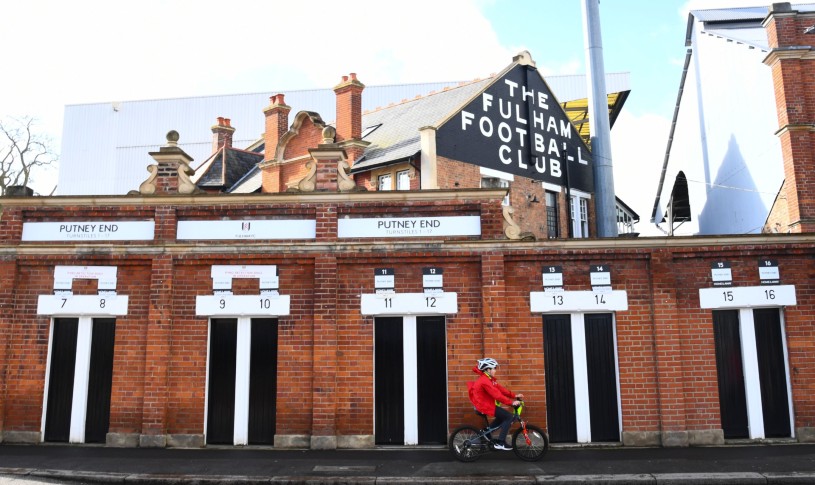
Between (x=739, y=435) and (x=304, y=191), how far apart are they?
8919 mm

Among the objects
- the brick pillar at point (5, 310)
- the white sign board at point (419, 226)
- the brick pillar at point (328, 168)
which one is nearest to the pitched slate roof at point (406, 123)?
the brick pillar at point (328, 168)

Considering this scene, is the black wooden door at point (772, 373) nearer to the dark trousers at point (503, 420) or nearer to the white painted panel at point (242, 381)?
the dark trousers at point (503, 420)

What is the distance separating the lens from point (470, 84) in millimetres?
22969

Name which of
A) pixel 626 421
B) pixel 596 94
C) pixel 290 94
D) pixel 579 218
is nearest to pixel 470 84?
pixel 596 94

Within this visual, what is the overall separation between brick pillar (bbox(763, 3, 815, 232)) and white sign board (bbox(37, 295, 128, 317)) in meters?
14.5

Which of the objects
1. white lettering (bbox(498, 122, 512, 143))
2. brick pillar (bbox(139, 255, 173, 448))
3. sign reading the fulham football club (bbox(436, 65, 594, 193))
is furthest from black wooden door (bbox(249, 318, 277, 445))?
white lettering (bbox(498, 122, 512, 143))

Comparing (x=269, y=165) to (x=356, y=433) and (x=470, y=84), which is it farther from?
(x=356, y=433)

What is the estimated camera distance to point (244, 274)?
11.4m

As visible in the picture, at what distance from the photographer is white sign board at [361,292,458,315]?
11.1 metres

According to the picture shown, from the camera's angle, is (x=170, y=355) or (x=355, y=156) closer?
(x=170, y=355)

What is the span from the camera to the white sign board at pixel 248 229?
11422mm

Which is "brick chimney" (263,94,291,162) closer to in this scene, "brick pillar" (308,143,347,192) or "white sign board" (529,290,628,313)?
"brick pillar" (308,143,347,192)

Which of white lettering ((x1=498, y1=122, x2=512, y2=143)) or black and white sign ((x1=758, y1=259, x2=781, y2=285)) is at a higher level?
white lettering ((x1=498, y1=122, x2=512, y2=143))

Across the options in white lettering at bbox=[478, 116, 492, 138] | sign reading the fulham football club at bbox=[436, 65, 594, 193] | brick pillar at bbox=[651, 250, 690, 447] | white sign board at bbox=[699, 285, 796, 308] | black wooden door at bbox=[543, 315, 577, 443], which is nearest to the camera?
brick pillar at bbox=[651, 250, 690, 447]
